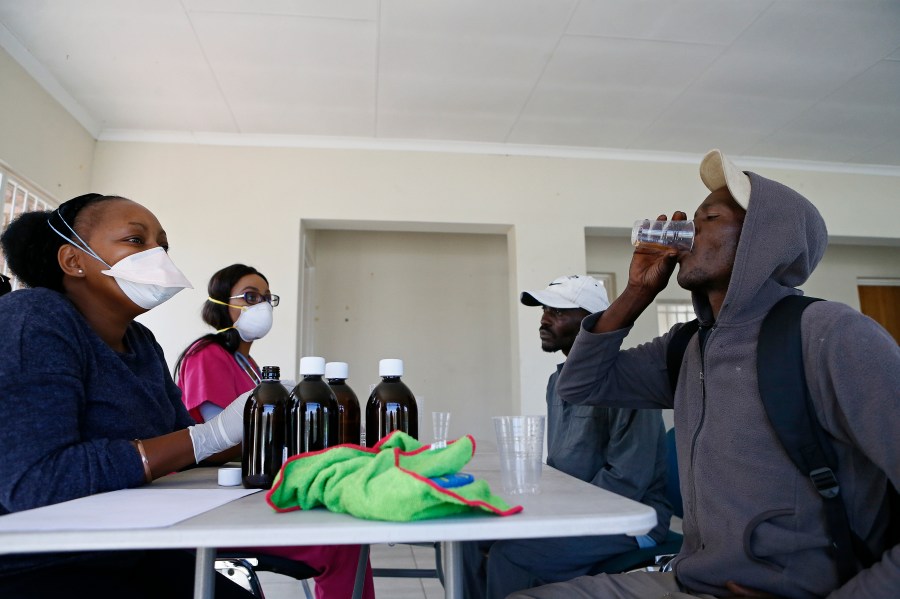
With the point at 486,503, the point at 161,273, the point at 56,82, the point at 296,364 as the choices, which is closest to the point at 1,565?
the point at 161,273

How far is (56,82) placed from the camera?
3.57 meters

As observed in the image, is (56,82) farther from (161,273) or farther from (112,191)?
(161,273)

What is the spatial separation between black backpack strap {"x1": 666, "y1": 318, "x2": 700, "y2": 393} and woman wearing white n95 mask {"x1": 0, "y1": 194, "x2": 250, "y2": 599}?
100 cm

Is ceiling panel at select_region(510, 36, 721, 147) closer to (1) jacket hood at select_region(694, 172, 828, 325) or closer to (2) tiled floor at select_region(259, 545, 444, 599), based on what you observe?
(1) jacket hood at select_region(694, 172, 828, 325)

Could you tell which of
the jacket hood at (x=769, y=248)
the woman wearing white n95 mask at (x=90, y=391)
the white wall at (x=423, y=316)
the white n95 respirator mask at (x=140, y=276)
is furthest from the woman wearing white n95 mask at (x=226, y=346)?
the white wall at (x=423, y=316)

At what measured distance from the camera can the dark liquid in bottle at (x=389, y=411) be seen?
4.11 ft

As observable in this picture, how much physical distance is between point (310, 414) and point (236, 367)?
4.79ft

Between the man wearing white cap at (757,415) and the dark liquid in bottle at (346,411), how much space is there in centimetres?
49

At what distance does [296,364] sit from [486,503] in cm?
354

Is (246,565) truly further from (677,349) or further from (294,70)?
(294,70)

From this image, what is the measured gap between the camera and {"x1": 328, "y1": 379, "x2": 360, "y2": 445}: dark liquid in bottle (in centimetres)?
124

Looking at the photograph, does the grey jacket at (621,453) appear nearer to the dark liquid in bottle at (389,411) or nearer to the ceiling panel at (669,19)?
the dark liquid in bottle at (389,411)

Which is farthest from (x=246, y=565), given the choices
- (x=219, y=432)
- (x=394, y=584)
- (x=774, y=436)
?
(x=394, y=584)

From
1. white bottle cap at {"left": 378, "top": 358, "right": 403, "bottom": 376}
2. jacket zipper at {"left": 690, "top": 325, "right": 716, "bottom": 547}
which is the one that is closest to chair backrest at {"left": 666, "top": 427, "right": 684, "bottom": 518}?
jacket zipper at {"left": 690, "top": 325, "right": 716, "bottom": 547}
